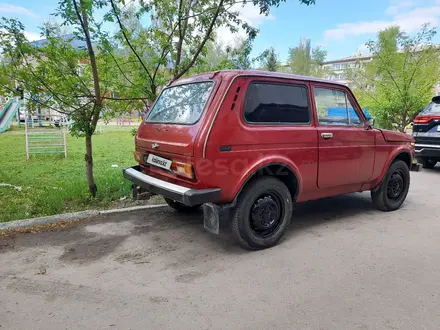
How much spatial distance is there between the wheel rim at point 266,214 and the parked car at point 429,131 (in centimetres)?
630

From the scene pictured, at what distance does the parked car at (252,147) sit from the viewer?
3396 mm

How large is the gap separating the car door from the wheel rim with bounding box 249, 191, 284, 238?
29.8 inches

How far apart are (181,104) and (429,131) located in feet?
23.6

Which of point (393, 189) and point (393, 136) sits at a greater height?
point (393, 136)

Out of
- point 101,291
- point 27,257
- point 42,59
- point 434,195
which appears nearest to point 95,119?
point 42,59

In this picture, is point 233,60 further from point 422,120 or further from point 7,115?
point 7,115

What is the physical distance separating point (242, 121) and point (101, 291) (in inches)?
85.2

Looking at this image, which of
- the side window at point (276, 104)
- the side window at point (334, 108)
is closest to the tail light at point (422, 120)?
the side window at point (334, 108)

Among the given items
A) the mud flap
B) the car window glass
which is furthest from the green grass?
the car window glass

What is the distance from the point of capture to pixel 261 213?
149 inches

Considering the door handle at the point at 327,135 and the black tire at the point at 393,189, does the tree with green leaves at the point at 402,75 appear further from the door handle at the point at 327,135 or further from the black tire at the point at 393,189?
the door handle at the point at 327,135

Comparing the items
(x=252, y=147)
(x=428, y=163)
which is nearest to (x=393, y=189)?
(x=252, y=147)

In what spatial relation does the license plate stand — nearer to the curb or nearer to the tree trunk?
the curb

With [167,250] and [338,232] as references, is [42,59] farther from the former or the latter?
[338,232]
